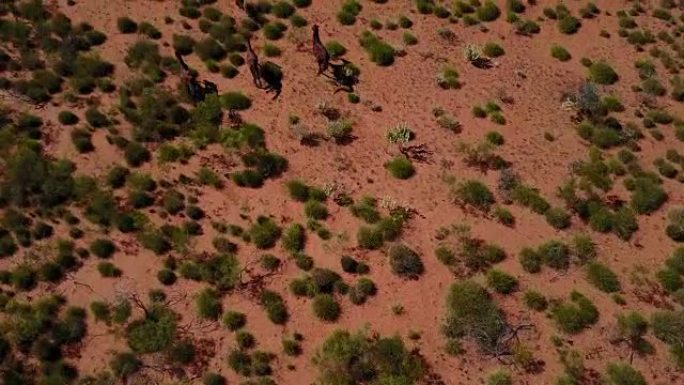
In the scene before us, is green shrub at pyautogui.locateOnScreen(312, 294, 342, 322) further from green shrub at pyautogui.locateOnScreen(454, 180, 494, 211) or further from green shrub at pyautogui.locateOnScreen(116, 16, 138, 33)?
green shrub at pyautogui.locateOnScreen(116, 16, 138, 33)

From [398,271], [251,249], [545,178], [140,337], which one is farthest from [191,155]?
[545,178]

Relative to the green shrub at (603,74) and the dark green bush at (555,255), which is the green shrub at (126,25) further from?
the green shrub at (603,74)

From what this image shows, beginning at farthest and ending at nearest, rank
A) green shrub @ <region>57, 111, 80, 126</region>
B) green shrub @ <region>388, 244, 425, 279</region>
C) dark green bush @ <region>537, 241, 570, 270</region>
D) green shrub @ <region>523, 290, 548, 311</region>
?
green shrub @ <region>57, 111, 80, 126</region>, dark green bush @ <region>537, 241, 570, 270</region>, green shrub @ <region>388, 244, 425, 279</region>, green shrub @ <region>523, 290, 548, 311</region>

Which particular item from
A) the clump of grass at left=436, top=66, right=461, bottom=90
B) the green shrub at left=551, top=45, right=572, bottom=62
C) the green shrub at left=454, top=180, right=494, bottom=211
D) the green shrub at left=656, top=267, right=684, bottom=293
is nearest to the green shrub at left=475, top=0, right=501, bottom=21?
the green shrub at left=551, top=45, right=572, bottom=62

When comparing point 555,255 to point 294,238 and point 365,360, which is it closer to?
point 365,360

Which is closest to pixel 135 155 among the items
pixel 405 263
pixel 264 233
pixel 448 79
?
pixel 264 233
